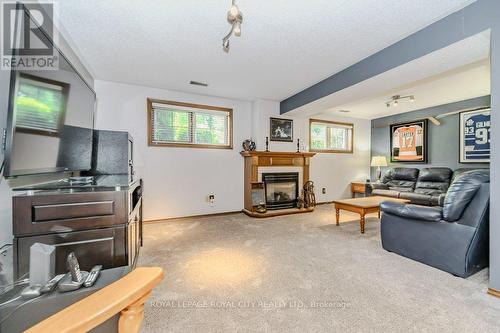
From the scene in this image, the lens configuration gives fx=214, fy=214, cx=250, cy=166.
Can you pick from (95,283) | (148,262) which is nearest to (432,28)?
(95,283)

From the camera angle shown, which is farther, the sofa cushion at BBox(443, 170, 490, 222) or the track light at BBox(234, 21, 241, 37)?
the sofa cushion at BBox(443, 170, 490, 222)

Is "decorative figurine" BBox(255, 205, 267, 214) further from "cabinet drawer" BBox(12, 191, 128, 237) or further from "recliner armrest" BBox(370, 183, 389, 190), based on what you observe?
"cabinet drawer" BBox(12, 191, 128, 237)

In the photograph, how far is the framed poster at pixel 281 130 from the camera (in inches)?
186

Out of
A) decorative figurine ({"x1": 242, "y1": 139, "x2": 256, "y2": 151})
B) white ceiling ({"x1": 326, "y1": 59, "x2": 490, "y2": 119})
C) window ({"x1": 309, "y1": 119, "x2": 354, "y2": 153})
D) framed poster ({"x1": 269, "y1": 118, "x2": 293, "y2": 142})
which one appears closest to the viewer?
white ceiling ({"x1": 326, "y1": 59, "x2": 490, "y2": 119})

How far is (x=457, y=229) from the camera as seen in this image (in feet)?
6.51

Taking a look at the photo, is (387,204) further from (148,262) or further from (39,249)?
(39,249)

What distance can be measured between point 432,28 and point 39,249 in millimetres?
3302

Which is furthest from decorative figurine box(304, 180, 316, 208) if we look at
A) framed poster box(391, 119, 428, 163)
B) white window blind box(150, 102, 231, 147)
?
framed poster box(391, 119, 428, 163)

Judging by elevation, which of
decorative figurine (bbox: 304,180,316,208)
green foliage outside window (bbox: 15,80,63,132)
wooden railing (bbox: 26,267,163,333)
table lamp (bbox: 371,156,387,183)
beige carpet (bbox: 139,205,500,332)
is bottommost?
beige carpet (bbox: 139,205,500,332)

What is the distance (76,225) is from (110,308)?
104 cm

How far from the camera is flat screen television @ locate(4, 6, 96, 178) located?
1174 millimetres

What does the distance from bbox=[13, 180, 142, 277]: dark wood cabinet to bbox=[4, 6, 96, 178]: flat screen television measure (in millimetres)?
220

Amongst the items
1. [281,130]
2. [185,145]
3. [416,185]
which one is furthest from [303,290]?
[416,185]

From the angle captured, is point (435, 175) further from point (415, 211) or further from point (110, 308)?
point (110, 308)
